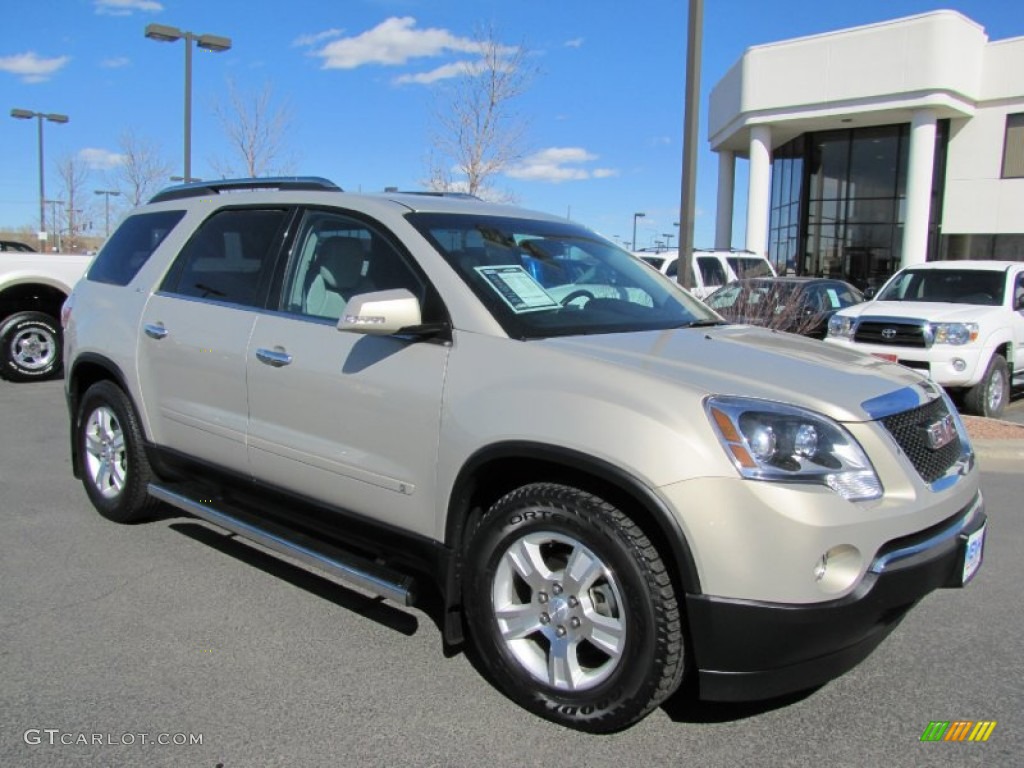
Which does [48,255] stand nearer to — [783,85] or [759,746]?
[759,746]

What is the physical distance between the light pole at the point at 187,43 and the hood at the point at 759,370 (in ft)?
51.6

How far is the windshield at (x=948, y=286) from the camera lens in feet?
32.2

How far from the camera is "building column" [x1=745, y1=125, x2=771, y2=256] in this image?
27391 mm

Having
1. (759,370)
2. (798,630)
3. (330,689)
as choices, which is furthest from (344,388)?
(798,630)

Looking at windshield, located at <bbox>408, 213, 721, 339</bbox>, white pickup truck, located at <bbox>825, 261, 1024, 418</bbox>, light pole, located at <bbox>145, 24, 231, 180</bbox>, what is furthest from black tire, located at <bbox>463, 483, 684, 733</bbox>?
light pole, located at <bbox>145, 24, 231, 180</bbox>

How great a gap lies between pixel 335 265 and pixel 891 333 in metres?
7.13

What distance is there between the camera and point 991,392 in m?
8.90

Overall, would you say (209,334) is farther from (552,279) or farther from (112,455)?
(552,279)

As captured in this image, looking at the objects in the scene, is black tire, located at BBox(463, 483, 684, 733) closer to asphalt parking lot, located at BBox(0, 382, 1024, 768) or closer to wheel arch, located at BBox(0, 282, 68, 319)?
asphalt parking lot, located at BBox(0, 382, 1024, 768)

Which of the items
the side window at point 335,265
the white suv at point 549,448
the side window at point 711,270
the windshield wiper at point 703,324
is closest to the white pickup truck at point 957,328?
the side window at point 711,270

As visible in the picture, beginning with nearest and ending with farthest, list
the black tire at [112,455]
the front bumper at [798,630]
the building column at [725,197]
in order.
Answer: the front bumper at [798,630], the black tire at [112,455], the building column at [725,197]

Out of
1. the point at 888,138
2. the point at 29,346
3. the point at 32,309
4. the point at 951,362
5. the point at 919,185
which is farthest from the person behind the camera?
the point at 888,138

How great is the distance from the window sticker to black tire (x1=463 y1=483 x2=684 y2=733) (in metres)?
0.77

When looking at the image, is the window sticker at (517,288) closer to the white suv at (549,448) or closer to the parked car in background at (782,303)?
the white suv at (549,448)
